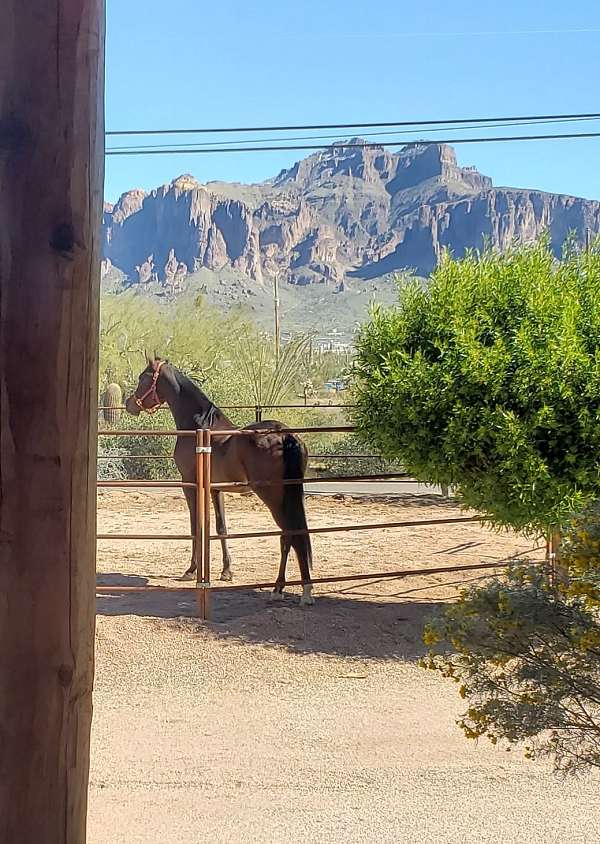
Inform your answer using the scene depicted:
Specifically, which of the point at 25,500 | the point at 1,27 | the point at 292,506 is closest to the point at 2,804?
the point at 25,500

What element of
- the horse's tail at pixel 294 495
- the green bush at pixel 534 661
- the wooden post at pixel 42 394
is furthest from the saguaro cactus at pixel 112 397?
the wooden post at pixel 42 394

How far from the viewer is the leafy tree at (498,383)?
6.04 metres

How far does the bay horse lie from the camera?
784cm

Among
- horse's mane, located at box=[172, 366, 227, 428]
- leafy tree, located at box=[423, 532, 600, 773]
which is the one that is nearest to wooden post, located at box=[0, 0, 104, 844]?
leafy tree, located at box=[423, 532, 600, 773]

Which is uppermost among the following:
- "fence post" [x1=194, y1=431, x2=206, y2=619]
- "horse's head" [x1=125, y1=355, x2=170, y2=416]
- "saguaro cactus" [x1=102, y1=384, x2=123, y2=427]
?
"horse's head" [x1=125, y1=355, x2=170, y2=416]

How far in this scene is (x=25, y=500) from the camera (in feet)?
5.91

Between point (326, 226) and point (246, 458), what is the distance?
140 metres

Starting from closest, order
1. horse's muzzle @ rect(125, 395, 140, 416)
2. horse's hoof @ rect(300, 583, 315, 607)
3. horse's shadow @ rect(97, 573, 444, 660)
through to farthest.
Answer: horse's shadow @ rect(97, 573, 444, 660)
horse's hoof @ rect(300, 583, 315, 607)
horse's muzzle @ rect(125, 395, 140, 416)

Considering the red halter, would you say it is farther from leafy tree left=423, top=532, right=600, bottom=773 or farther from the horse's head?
leafy tree left=423, top=532, right=600, bottom=773

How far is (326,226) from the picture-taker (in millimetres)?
144000

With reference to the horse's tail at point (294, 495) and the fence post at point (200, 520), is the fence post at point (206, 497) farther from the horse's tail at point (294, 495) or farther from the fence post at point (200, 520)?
the horse's tail at point (294, 495)

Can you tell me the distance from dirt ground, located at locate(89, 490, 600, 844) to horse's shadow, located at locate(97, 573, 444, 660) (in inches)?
0.9

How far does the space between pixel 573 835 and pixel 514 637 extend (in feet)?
3.82

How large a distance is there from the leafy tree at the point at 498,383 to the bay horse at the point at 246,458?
48.0 inches
